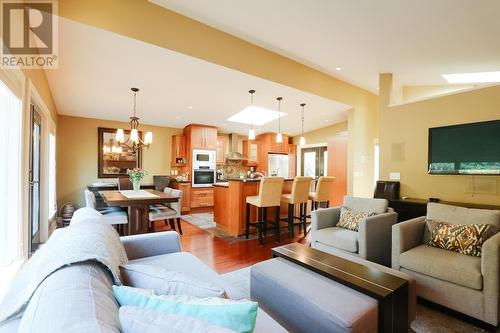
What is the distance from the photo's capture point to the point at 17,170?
2328 mm

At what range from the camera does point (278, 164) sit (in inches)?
310

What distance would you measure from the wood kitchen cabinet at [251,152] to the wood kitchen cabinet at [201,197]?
1823 mm

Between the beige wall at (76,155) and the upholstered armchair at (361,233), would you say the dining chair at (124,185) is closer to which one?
the beige wall at (76,155)

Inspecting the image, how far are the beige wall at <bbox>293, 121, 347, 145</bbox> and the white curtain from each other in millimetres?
6874

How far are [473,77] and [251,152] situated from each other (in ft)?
18.0

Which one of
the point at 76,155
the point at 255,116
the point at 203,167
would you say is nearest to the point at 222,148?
the point at 203,167

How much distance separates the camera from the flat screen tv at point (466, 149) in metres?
2.96

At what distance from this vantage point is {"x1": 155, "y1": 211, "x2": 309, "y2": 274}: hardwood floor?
300 centimetres

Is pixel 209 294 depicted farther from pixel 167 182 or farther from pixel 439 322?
pixel 167 182

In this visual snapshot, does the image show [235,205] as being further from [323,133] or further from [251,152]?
[323,133]

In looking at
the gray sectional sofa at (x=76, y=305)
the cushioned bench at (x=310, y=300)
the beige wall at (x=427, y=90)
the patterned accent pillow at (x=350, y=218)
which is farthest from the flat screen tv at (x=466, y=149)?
the gray sectional sofa at (x=76, y=305)

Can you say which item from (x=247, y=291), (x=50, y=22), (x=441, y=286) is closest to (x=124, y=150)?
(x=50, y=22)

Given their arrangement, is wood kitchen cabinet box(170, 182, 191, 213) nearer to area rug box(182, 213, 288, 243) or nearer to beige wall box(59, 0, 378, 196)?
area rug box(182, 213, 288, 243)

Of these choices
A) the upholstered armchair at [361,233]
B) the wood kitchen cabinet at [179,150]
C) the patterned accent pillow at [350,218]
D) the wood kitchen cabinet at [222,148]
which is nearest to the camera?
the upholstered armchair at [361,233]
